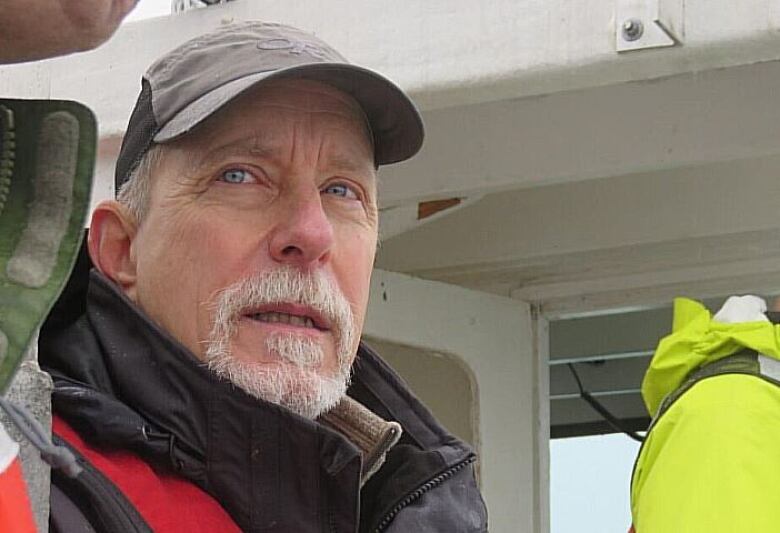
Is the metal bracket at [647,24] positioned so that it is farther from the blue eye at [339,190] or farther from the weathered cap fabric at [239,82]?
the blue eye at [339,190]

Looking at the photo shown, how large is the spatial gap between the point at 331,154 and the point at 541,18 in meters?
0.43

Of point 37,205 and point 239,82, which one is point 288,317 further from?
point 37,205

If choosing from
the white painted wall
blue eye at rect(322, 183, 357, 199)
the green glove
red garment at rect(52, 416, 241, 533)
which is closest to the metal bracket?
blue eye at rect(322, 183, 357, 199)

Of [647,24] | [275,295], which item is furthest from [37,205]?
[647,24]

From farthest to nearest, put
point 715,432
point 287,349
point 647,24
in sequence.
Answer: point 715,432 < point 647,24 < point 287,349

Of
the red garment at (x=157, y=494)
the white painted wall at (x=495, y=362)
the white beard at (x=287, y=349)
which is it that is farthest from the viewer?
the white painted wall at (x=495, y=362)

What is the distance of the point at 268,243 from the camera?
5.32ft

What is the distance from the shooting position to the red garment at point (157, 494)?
4.64 feet

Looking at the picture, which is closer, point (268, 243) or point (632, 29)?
point (268, 243)

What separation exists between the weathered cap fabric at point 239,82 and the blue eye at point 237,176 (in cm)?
7

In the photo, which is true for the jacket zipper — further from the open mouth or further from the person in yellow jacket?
the person in yellow jacket

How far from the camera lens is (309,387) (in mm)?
1585

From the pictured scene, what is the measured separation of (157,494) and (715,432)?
990mm

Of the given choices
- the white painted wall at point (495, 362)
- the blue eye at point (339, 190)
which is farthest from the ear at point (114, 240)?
the white painted wall at point (495, 362)
